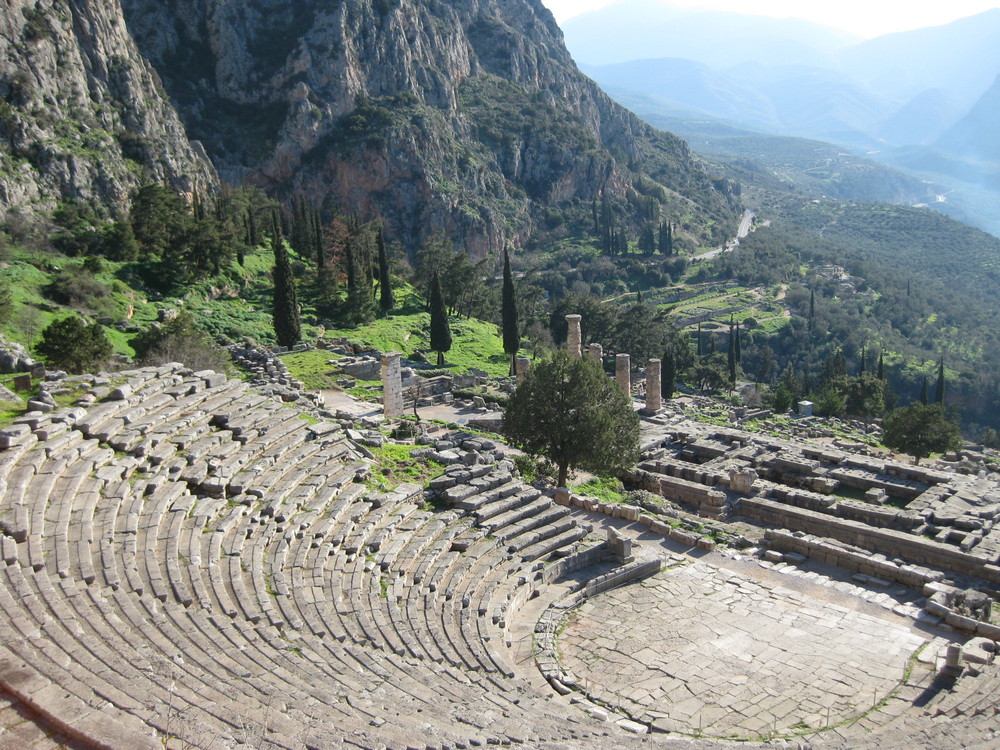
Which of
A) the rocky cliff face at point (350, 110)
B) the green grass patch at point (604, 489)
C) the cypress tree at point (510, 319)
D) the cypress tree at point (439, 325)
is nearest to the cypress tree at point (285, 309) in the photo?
the cypress tree at point (439, 325)

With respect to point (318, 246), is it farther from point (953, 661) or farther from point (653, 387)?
point (953, 661)

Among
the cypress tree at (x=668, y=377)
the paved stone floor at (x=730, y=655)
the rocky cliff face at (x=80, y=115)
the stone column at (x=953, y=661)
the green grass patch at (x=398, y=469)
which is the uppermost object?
the rocky cliff face at (x=80, y=115)

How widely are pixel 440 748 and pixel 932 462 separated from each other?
116ft

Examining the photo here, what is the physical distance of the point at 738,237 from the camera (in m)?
135

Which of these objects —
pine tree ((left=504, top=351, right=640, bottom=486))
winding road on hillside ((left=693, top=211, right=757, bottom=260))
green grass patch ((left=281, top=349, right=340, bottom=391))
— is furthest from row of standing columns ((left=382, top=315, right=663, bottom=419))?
winding road on hillside ((left=693, top=211, right=757, bottom=260))

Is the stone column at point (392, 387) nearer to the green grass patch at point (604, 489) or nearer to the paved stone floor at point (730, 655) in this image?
the green grass patch at point (604, 489)

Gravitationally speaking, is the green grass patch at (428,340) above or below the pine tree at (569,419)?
below

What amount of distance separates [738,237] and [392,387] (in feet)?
375

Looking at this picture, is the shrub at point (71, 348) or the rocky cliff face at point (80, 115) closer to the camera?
the shrub at point (71, 348)

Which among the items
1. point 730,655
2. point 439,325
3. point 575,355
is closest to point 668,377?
point 575,355

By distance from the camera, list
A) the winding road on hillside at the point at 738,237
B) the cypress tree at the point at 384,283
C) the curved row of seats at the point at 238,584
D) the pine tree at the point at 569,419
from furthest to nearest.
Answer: the winding road on hillside at the point at 738,237
the cypress tree at the point at 384,283
the pine tree at the point at 569,419
the curved row of seats at the point at 238,584

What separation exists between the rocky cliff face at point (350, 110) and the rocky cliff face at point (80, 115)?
766 inches

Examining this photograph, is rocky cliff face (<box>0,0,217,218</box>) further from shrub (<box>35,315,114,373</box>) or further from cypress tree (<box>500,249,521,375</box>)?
cypress tree (<box>500,249,521,375</box>)

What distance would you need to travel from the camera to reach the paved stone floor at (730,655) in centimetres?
1389
